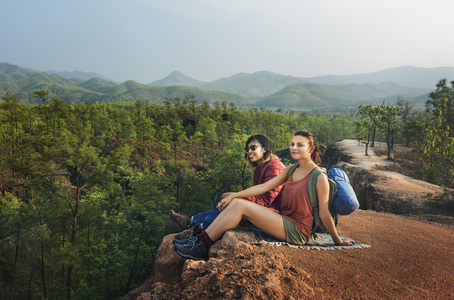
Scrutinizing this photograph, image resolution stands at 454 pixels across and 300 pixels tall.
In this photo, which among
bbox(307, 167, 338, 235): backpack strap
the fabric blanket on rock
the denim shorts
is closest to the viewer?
bbox(307, 167, 338, 235): backpack strap

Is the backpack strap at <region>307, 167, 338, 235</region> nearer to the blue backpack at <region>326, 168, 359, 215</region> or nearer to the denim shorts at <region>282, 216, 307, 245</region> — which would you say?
the blue backpack at <region>326, 168, 359, 215</region>

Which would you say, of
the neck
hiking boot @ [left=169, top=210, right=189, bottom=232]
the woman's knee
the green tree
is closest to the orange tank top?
the neck

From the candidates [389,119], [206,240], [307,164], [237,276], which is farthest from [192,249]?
[389,119]

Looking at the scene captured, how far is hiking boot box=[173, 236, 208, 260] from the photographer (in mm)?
3430

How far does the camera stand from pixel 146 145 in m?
31.6

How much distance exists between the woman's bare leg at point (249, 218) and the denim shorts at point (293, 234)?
0.05m

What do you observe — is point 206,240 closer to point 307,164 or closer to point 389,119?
point 307,164

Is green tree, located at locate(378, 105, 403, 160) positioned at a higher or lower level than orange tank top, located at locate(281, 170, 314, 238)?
higher

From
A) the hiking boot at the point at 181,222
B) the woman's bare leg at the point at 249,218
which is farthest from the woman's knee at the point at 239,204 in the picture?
the hiking boot at the point at 181,222

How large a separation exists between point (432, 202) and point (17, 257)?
75.7 feet

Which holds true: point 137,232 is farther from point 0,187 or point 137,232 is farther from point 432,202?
point 432,202

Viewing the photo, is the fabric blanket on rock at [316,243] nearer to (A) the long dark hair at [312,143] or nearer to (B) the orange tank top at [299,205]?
(B) the orange tank top at [299,205]

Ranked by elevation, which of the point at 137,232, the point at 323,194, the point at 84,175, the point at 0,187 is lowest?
the point at 137,232

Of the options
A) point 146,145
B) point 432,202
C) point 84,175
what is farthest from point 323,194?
point 146,145
